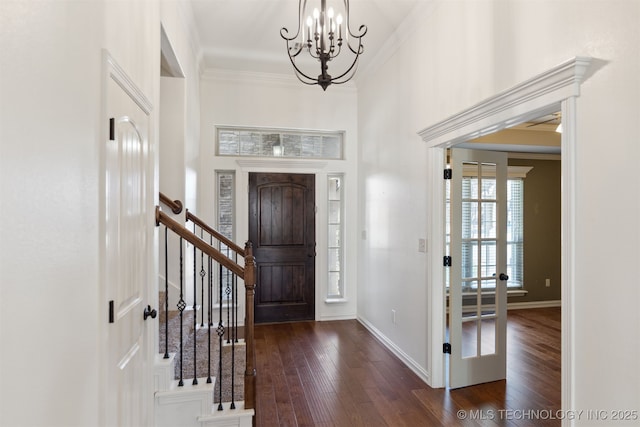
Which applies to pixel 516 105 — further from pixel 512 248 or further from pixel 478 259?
pixel 512 248

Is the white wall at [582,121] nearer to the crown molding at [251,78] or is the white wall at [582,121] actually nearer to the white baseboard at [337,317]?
the white baseboard at [337,317]

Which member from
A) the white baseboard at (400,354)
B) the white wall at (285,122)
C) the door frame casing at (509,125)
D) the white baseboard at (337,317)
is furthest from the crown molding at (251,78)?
the white baseboard at (400,354)

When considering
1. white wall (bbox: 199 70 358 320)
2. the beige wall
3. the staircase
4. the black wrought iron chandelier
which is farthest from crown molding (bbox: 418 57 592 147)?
the beige wall

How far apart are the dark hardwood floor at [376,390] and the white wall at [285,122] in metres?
1.15

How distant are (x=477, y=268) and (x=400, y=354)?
125cm

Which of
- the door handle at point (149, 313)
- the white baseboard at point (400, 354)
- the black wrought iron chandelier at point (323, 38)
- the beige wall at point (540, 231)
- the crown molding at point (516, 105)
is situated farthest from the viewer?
the beige wall at point (540, 231)

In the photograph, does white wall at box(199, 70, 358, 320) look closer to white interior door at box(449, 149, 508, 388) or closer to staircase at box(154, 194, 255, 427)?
white interior door at box(449, 149, 508, 388)

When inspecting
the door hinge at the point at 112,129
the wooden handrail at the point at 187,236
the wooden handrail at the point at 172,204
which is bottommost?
the wooden handrail at the point at 187,236

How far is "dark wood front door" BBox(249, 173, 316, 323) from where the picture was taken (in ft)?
16.1

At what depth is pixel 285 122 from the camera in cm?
494

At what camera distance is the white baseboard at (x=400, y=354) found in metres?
3.21

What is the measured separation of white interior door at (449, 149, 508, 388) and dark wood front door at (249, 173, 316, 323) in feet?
A: 7.75

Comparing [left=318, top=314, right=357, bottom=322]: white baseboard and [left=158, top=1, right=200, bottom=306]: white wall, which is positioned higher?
[left=158, top=1, right=200, bottom=306]: white wall

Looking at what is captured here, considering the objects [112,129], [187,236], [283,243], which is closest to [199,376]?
[187,236]
